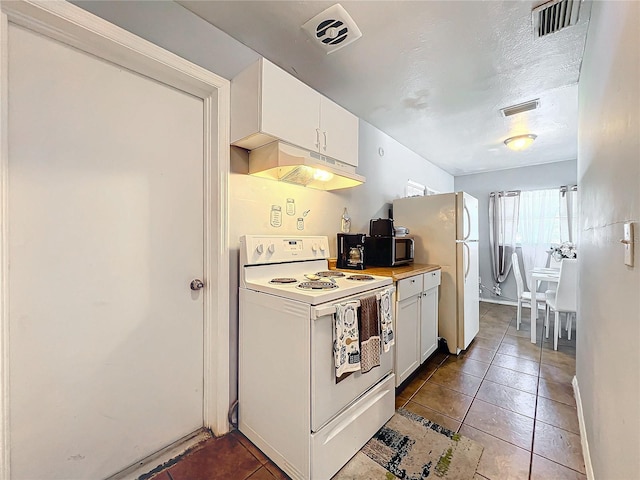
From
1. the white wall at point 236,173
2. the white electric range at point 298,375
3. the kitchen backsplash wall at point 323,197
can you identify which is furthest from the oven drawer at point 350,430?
the kitchen backsplash wall at point 323,197

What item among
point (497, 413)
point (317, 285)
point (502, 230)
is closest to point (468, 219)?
point (497, 413)

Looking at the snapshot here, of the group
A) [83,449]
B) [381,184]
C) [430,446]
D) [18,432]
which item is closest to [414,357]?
[430,446]

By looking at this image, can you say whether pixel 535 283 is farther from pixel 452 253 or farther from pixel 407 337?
pixel 407 337

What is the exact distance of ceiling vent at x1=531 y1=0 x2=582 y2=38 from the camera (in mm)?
1390

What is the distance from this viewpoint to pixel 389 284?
1777mm

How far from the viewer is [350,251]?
2.24m

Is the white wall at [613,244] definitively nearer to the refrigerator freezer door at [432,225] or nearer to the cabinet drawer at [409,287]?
the cabinet drawer at [409,287]

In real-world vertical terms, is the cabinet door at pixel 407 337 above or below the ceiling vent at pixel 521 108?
below

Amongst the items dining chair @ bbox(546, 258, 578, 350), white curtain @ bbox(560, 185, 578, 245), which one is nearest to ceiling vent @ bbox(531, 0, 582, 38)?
dining chair @ bbox(546, 258, 578, 350)

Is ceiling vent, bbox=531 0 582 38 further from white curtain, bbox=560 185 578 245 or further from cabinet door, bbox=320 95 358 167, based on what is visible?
white curtain, bbox=560 185 578 245

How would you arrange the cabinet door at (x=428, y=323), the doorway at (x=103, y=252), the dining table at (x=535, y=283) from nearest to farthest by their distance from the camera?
the doorway at (x=103, y=252) → the cabinet door at (x=428, y=323) → the dining table at (x=535, y=283)

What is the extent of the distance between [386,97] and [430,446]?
2575mm

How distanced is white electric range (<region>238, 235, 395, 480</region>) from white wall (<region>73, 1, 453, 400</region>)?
0.40 ft

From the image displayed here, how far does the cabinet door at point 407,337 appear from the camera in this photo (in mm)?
1975
